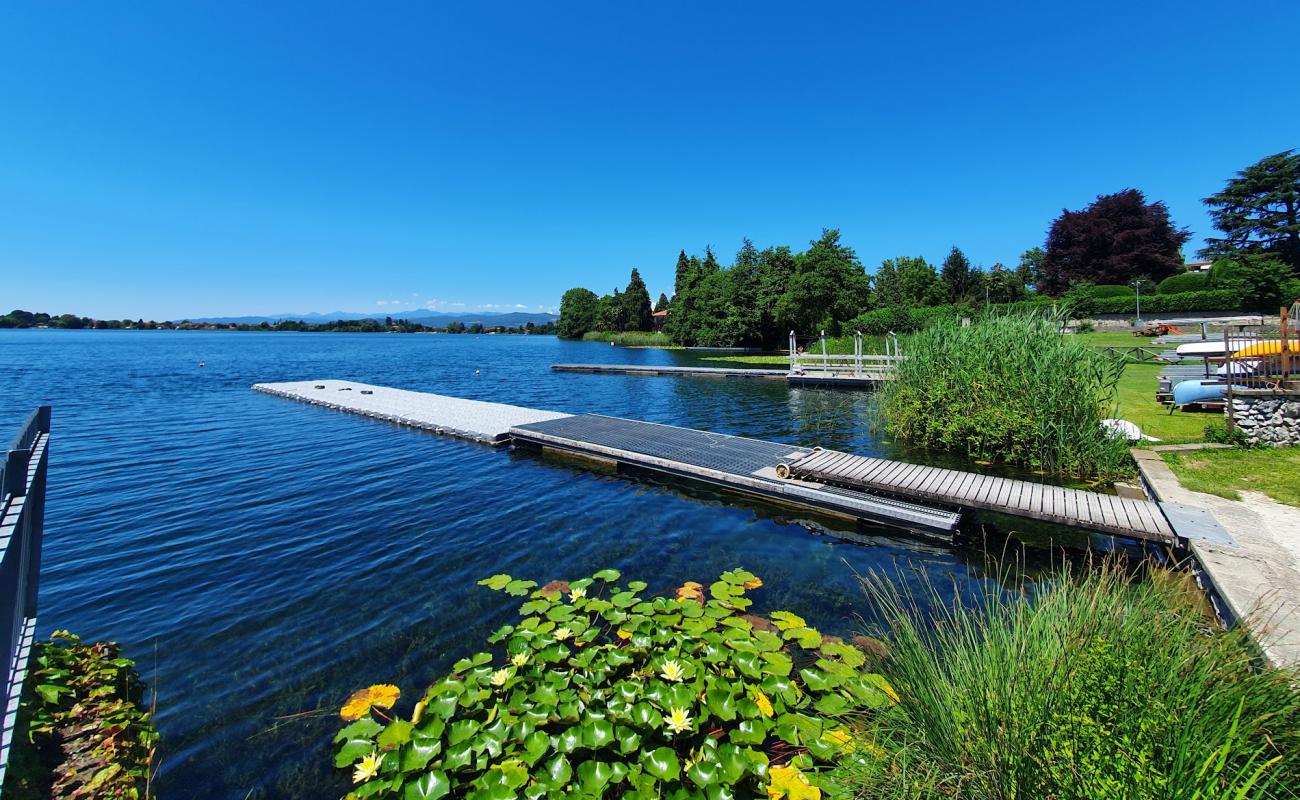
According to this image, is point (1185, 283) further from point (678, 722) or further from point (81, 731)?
point (81, 731)

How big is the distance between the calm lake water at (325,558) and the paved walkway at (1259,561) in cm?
183

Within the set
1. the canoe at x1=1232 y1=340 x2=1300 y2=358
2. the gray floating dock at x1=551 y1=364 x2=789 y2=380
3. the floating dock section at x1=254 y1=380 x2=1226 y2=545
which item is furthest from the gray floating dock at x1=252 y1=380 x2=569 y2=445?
the canoe at x1=1232 y1=340 x2=1300 y2=358

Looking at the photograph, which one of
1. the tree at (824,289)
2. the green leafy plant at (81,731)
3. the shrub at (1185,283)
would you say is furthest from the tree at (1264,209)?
the green leafy plant at (81,731)

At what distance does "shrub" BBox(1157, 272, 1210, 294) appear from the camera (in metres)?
35.3

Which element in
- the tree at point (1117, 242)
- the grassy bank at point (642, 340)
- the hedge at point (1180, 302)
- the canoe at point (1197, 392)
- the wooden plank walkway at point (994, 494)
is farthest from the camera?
the grassy bank at point (642, 340)

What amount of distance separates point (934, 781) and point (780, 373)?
24153 millimetres

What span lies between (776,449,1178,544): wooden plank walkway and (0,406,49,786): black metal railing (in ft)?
25.2

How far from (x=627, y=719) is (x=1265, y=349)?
12.6 m

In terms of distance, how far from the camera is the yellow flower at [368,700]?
356 cm

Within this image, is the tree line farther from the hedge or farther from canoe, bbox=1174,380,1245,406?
canoe, bbox=1174,380,1245,406

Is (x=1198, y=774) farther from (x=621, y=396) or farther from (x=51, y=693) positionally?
(x=621, y=396)

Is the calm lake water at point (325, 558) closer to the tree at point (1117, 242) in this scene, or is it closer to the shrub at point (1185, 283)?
the shrub at point (1185, 283)

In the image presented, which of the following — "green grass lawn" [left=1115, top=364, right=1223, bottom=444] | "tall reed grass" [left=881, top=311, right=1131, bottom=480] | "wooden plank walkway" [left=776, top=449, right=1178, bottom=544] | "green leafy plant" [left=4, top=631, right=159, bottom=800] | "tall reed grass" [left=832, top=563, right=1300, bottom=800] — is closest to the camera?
"tall reed grass" [left=832, top=563, right=1300, bottom=800]

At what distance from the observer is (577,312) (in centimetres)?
8706
